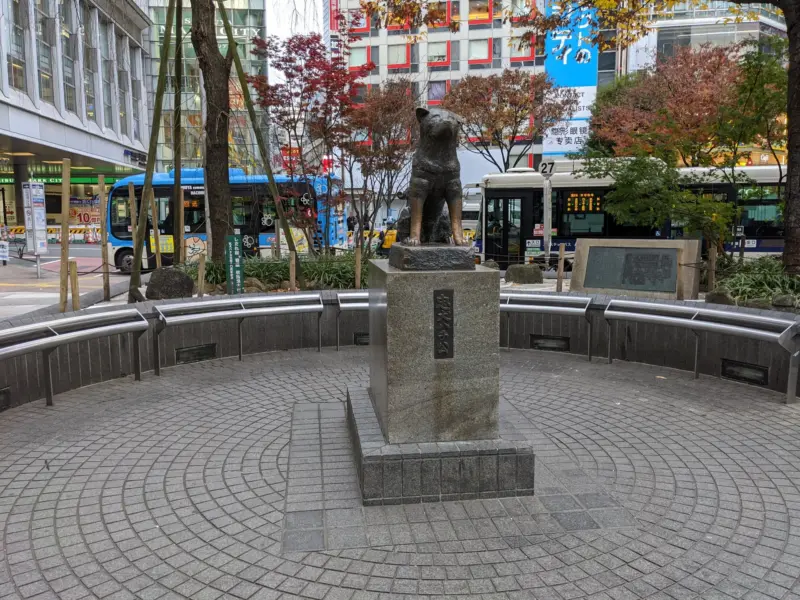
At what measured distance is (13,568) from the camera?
332cm

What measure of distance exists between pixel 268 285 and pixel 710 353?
330 inches

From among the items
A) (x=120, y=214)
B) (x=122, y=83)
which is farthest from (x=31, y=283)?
(x=122, y=83)

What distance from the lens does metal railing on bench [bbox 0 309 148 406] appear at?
5672 mm

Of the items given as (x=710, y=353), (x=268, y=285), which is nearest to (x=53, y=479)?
(x=710, y=353)

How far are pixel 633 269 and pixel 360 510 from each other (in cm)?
759

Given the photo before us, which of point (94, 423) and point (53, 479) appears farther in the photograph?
point (94, 423)

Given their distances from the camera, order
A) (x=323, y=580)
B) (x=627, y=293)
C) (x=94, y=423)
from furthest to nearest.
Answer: (x=627, y=293) < (x=94, y=423) < (x=323, y=580)

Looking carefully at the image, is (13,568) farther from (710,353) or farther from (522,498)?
(710,353)

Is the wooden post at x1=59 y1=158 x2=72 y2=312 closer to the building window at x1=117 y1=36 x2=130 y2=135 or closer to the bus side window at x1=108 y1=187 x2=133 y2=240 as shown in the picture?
the bus side window at x1=108 y1=187 x2=133 y2=240

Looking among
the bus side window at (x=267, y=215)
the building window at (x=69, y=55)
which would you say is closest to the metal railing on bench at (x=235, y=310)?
the bus side window at (x=267, y=215)

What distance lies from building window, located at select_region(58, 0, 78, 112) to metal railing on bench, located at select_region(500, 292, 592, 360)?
92.1ft

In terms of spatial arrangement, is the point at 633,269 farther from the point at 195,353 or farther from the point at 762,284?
the point at 195,353

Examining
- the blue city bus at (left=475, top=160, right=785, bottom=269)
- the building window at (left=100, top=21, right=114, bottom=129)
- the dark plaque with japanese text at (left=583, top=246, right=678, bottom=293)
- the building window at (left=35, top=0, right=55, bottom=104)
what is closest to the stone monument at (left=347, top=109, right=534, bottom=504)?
the dark plaque with japanese text at (left=583, top=246, right=678, bottom=293)

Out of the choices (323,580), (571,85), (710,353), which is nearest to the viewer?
(323,580)
